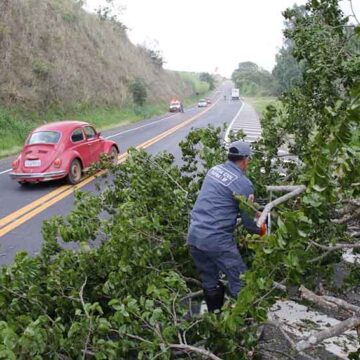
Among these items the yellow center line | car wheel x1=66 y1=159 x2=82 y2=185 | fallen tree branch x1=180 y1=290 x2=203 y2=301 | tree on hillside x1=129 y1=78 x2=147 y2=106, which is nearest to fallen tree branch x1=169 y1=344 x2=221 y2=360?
fallen tree branch x1=180 y1=290 x2=203 y2=301

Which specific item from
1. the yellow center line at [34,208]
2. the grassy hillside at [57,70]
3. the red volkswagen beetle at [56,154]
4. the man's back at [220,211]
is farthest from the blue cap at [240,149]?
the grassy hillside at [57,70]

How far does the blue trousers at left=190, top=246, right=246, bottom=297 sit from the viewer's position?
4504 millimetres

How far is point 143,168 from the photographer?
6.30m

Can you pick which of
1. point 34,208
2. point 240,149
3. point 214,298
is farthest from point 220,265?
point 34,208

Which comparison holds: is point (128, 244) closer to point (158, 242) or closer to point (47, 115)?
point (158, 242)

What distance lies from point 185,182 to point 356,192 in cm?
359

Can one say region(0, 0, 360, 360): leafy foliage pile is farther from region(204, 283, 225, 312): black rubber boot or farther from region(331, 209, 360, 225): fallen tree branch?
region(204, 283, 225, 312): black rubber boot

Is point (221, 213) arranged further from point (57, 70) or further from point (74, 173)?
point (57, 70)

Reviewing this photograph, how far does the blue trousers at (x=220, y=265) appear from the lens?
177 inches

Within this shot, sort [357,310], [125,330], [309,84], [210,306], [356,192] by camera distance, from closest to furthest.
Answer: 1. [356,192]
2. [357,310]
3. [125,330]
4. [210,306]
5. [309,84]

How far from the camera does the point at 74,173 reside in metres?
12.7

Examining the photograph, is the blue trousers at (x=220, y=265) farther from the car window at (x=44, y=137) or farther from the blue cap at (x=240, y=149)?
the car window at (x=44, y=137)

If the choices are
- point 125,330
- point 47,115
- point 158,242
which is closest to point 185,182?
point 158,242

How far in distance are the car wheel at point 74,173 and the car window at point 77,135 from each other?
62cm
